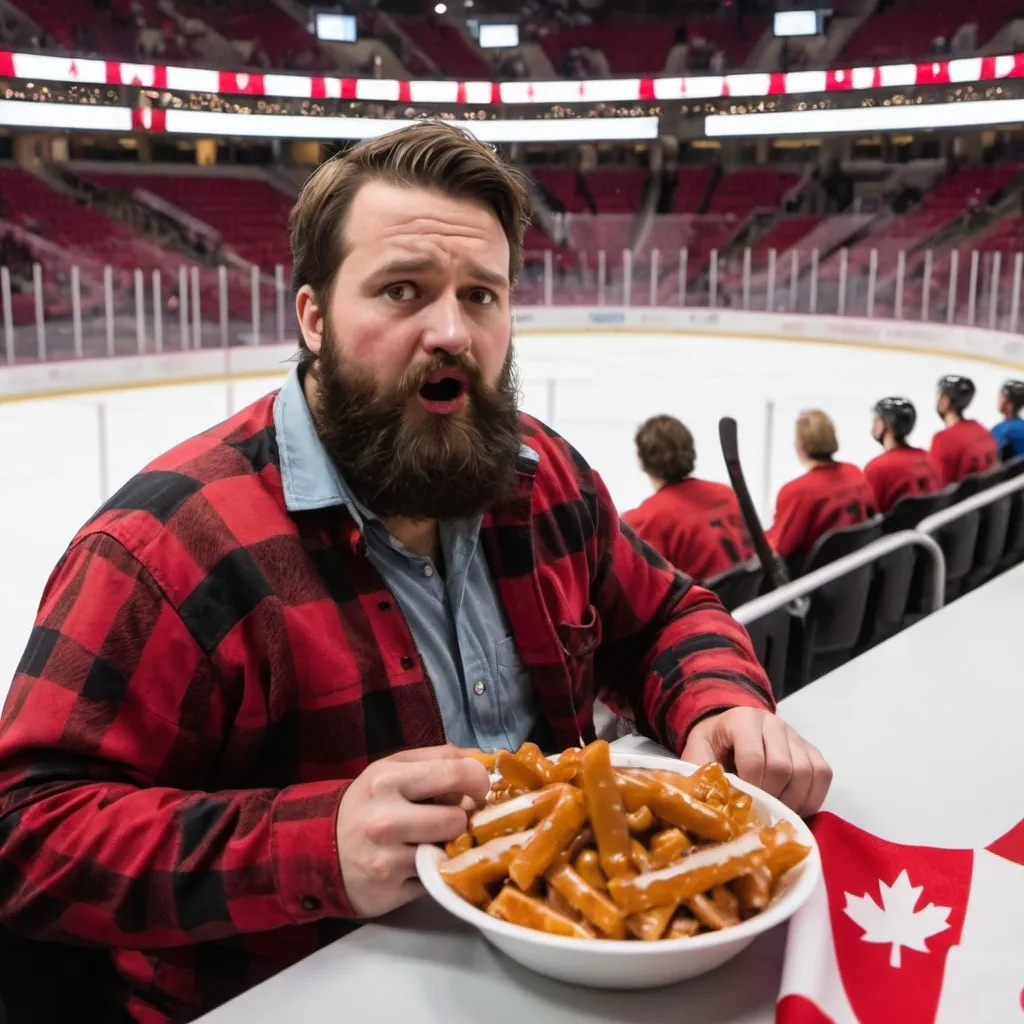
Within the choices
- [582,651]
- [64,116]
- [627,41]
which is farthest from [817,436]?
[627,41]

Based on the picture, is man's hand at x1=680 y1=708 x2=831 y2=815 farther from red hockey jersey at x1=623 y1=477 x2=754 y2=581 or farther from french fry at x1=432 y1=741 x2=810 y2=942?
red hockey jersey at x1=623 y1=477 x2=754 y2=581

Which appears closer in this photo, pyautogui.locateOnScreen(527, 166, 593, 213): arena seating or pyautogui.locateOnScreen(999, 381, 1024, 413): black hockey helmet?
pyautogui.locateOnScreen(999, 381, 1024, 413): black hockey helmet

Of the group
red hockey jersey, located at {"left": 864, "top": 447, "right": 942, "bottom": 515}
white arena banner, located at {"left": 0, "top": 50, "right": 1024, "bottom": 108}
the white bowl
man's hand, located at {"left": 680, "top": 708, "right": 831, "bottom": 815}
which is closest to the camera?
the white bowl

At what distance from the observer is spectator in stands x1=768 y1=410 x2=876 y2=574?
3033 millimetres

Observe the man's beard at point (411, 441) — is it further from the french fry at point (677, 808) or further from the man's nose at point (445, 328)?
the french fry at point (677, 808)

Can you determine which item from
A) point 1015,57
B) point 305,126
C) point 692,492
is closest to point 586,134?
point 305,126

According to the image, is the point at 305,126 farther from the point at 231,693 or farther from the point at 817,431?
the point at 231,693

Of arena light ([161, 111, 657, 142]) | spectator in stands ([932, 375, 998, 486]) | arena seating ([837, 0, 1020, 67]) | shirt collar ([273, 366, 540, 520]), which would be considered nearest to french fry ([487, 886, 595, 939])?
shirt collar ([273, 366, 540, 520])

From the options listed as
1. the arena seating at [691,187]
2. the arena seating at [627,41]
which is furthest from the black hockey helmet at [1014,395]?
the arena seating at [627,41]

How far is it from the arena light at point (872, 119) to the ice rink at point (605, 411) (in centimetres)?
437

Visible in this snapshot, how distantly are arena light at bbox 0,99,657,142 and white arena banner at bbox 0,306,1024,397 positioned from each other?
2.62 metres

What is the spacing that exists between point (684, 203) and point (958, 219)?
15.2ft

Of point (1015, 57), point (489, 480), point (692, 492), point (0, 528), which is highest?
point (1015, 57)

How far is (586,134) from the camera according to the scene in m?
16.2
